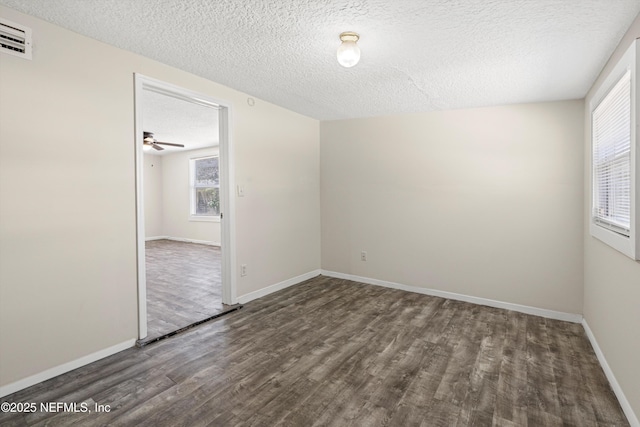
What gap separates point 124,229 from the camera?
2.51 metres

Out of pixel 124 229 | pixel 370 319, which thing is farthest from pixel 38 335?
pixel 370 319

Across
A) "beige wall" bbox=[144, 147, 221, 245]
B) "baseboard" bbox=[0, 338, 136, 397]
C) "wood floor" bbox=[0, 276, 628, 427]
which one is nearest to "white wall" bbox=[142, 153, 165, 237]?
"beige wall" bbox=[144, 147, 221, 245]

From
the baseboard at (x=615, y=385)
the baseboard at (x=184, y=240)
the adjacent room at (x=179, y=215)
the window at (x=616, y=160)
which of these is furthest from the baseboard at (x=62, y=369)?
the baseboard at (x=184, y=240)

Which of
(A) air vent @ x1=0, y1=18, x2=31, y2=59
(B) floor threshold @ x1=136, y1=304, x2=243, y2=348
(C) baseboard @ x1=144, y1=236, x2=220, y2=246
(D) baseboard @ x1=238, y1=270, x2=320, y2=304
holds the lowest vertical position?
(B) floor threshold @ x1=136, y1=304, x2=243, y2=348

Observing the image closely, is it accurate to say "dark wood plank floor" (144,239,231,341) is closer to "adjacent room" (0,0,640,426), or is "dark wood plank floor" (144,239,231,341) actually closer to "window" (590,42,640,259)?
"adjacent room" (0,0,640,426)

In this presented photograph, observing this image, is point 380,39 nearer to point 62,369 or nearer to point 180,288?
point 62,369

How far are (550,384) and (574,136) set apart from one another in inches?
94.7

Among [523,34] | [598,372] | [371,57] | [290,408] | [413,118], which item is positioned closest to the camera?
[290,408]

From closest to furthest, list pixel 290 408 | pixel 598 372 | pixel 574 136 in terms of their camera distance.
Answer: pixel 290 408, pixel 598 372, pixel 574 136

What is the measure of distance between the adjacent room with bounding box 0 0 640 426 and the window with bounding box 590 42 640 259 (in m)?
0.03

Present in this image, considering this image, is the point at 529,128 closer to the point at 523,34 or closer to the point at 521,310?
the point at 523,34

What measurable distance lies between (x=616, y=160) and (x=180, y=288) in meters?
4.57

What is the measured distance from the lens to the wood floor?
178 cm

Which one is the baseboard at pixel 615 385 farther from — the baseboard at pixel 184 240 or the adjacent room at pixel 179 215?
the baseboard at pixel 184 240
